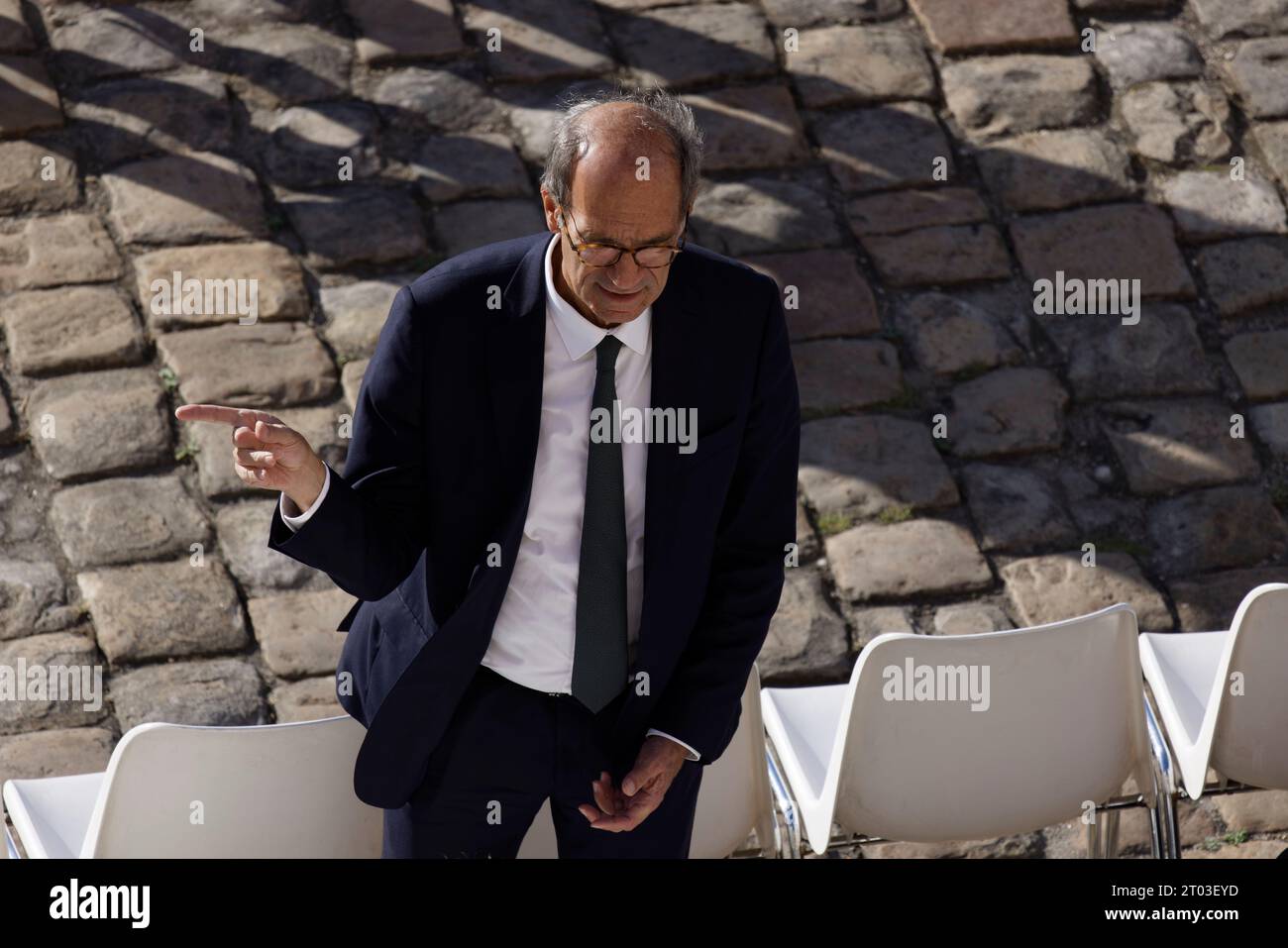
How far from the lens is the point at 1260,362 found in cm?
585

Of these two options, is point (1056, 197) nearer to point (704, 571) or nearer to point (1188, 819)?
point (1188, 819)

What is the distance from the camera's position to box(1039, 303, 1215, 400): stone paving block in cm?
576

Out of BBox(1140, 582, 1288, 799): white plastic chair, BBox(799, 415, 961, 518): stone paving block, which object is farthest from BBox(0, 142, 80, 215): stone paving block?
BBox(1140, 582, 1288, 799): white plastic chair

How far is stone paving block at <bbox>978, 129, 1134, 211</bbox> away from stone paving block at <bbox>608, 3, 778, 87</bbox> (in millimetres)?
1053

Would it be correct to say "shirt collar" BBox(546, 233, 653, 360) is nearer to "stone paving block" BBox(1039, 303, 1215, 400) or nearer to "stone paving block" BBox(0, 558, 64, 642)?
"stone paving block" BBox(0, 558, 64, 642)

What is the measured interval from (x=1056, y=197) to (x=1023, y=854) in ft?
9.92

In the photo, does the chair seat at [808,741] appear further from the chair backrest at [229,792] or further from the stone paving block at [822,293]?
the stone paving block at [822,293]

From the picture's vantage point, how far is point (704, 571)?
2.65m

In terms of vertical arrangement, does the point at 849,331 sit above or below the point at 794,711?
above

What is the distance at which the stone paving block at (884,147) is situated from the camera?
6.49m

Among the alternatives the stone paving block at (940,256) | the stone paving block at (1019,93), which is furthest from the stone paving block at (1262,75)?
the stone paving block at (940,256)

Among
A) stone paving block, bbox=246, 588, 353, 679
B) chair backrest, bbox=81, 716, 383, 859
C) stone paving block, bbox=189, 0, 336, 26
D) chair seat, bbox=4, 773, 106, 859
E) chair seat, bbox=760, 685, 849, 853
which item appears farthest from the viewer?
stone paving block, bbox=189, 0, 336, 26

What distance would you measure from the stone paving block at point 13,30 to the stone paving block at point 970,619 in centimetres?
424

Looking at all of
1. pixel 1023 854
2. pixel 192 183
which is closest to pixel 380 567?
pixel 1023 854
